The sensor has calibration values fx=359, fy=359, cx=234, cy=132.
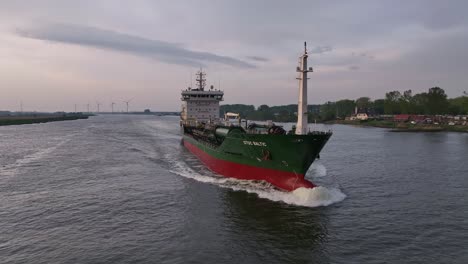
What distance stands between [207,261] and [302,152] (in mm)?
10878

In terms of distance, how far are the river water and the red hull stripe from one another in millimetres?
811

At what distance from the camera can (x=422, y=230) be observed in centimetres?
1719

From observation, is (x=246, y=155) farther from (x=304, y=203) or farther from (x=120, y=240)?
(x=120, y=240)

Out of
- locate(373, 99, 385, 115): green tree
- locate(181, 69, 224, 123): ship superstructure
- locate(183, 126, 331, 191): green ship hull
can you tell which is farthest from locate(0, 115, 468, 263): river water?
locate(373, 99, 385, 115): green tree

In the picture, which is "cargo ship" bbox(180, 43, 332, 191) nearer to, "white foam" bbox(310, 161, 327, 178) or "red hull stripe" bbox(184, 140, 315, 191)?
"red hull stripe" bbox(184, 140, 315, 191)

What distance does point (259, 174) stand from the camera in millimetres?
25703

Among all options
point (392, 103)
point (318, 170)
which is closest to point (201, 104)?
point (318, 170)

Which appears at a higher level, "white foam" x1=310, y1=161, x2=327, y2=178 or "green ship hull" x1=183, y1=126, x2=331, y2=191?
"green ship hull" x1=183, y1=126, x2=331, y2=191

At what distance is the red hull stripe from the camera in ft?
75.5

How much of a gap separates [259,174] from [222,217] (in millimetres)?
7002

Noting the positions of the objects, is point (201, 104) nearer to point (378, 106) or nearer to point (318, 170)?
point (318, 170)

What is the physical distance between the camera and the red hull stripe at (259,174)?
2300 cm

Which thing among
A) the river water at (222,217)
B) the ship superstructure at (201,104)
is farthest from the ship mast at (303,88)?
the ship superstructure at (201,104)

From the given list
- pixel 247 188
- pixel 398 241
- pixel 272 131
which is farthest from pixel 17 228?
pixel 398 241
